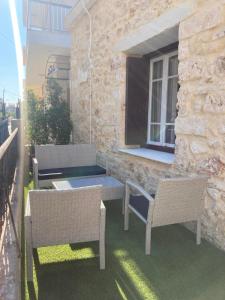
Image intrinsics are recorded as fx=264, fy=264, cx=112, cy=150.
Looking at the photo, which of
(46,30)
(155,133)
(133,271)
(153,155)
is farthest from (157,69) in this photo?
(46,30)

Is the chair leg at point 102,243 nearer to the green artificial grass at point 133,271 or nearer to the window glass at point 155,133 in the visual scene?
the green artificial grass at point 133,271

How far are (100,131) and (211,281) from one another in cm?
385

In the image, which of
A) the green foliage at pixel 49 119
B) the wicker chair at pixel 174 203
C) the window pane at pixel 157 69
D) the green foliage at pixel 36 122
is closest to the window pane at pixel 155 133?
the window pane at pixel 157 69

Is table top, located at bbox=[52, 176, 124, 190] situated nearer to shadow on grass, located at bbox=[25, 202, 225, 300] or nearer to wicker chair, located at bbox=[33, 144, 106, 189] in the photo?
wicker chair, located at bbox=[33, 144, 106, 189]

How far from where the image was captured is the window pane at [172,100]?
3.99 meters

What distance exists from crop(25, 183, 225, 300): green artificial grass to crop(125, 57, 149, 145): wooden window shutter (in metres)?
2.00

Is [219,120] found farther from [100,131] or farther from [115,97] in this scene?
[100,131]

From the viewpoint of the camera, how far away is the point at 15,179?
13.6ft

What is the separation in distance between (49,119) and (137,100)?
3081 millimetres

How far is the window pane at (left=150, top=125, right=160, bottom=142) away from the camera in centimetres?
445

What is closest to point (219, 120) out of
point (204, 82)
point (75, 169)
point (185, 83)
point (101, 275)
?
point (204, 82)

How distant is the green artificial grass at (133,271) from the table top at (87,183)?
31.7 inches

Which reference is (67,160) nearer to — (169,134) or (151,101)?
(151,101)

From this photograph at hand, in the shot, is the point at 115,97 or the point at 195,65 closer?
the point at 195,65
